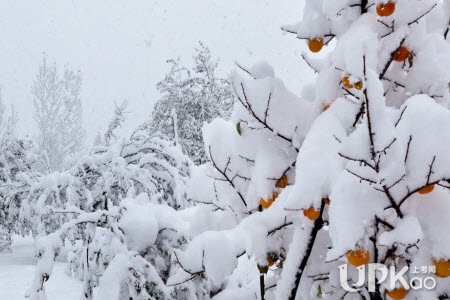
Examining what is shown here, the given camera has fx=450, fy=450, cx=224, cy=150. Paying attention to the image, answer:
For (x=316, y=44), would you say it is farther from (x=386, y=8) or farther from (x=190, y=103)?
(x=190, y=103)

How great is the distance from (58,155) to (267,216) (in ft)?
74.9

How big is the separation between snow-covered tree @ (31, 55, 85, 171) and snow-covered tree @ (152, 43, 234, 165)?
6.12 m

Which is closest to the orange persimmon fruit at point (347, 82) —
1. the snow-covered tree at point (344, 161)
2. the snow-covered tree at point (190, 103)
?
the snow-covered tree at point (344, 161)

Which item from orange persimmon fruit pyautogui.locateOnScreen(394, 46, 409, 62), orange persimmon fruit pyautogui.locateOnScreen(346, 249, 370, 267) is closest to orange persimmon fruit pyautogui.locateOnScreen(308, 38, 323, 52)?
orange persimmon fruit pyautogui.locateOnScreen(394, 46, 409, 62)

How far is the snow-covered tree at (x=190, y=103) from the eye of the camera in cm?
1880

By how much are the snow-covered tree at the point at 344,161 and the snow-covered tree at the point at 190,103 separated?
1667 cm

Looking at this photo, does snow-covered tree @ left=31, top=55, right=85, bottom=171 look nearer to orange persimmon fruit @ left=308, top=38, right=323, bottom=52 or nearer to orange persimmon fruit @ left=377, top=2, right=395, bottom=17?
orange persimmon fruit @ left=308, top=38, right=323, bottom=52

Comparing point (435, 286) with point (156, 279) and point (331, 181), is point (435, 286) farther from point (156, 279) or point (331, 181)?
point (156, 279)

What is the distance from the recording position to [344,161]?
1.11 m

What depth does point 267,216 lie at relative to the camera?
1.36 meters

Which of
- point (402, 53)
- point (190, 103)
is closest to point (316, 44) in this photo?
point (402, 53)

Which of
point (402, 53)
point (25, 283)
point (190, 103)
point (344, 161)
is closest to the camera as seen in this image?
point (344, 161)

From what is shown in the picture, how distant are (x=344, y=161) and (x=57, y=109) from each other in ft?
78.5

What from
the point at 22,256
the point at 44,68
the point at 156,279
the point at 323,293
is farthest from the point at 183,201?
the point at 44,68
